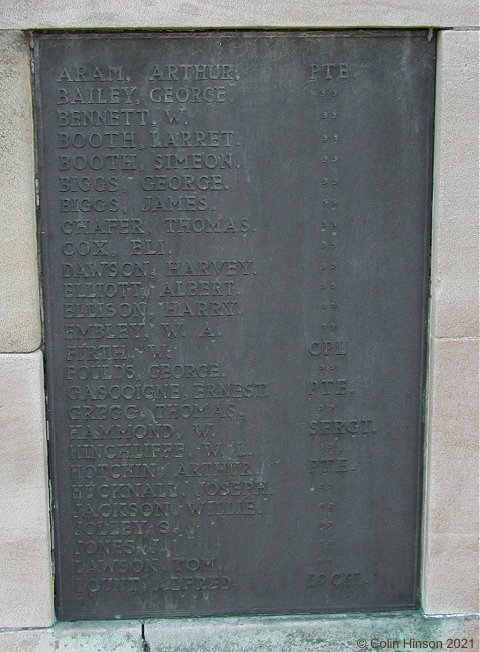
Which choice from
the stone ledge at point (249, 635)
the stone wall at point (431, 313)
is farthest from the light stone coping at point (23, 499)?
the stone ledge at point (249, 635)

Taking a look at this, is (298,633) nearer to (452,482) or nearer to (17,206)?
(452,482)

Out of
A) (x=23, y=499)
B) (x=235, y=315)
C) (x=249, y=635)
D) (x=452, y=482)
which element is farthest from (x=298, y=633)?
(x=235, y=315)

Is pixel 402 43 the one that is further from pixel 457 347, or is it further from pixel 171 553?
pixel 171 553

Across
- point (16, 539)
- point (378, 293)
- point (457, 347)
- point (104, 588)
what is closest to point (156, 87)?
point (378, 293)

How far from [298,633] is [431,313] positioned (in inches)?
72.6

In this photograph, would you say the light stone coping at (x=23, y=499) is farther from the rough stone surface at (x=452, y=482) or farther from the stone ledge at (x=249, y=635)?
the rough stone surface at (x=452, y=482)

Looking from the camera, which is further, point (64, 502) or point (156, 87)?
point (64, 502)

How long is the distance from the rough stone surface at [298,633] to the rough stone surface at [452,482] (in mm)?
114

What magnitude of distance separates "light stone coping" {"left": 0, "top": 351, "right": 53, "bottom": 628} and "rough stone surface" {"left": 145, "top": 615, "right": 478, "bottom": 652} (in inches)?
25.2

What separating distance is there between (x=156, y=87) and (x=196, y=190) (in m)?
0.53

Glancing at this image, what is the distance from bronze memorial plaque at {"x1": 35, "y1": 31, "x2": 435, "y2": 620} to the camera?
334 cm

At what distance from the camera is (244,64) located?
3.33 meters

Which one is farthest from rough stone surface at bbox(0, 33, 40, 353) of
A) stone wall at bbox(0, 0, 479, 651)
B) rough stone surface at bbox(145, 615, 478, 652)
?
rough stone surface at bbox(145, 615, 478, 652)

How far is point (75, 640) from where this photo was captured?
3600mm
